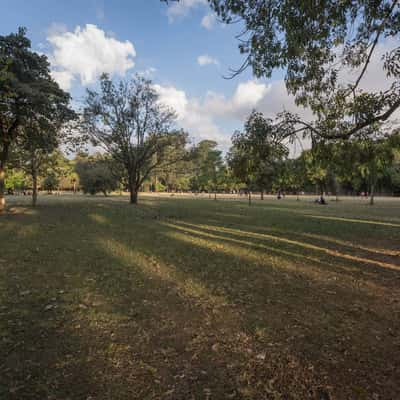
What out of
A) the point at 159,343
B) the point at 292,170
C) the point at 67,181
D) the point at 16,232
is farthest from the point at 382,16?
the point at 67,181

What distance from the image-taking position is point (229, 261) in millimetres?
6625

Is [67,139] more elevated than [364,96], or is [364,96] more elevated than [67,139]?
[67,139]

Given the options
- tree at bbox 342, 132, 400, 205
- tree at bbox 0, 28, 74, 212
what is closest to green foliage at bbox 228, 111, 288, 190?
tree at bbox 342, 132, 400, 205

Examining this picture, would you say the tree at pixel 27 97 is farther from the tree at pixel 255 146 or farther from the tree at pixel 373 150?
the tree at pixel 373 150

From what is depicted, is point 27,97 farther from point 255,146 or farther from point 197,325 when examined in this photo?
point 197,325

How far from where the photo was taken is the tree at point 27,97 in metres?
13.8

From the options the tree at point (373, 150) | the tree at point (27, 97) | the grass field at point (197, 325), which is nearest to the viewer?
the grass field at point (197, 325)

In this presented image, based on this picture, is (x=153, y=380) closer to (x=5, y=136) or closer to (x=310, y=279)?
(x=310, y=279)

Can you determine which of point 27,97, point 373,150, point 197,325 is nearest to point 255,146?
point 373,150

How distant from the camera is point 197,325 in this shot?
3430mm

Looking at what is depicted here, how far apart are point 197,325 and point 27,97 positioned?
1590 centimetres

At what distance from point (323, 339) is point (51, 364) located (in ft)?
10.4

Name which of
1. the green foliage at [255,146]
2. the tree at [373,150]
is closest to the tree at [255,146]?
the green foliage at [255,146]

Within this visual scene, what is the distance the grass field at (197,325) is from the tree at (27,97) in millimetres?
10898
